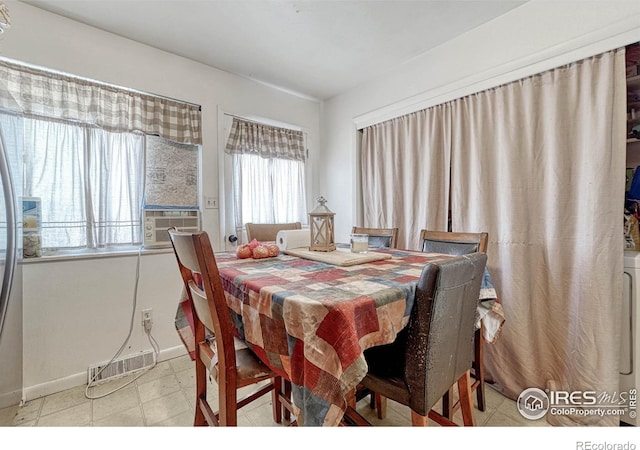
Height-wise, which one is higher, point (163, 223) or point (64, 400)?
point (163, 223)

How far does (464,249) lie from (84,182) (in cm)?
258

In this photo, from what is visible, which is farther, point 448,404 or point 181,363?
point 181,363

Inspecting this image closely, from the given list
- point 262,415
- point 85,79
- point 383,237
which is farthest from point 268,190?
point 262,415

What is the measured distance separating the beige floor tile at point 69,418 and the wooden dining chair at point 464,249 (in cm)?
193

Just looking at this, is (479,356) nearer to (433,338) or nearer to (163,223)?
(433,338)

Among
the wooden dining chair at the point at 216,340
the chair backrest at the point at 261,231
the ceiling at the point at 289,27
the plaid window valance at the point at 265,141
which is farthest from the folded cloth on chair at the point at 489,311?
the plaid window valance at the point at 265,141

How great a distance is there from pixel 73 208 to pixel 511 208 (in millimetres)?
2954

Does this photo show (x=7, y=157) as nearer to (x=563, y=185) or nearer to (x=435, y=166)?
(x=435, y=166)

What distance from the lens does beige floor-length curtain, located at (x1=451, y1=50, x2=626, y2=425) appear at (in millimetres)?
1473

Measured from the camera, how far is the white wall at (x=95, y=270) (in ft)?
5.74

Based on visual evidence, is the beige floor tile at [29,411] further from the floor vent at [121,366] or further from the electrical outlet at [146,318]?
the electrical outlet at [146,318]

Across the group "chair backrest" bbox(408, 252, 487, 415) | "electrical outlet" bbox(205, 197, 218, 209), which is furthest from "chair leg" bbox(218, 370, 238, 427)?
"electrical outlet" bbox(205, 197, 218, 209)

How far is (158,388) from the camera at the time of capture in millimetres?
1854
